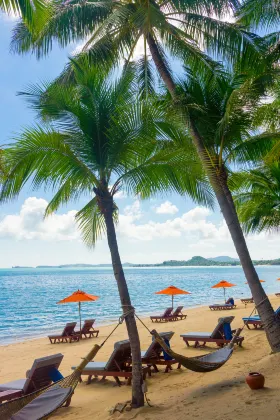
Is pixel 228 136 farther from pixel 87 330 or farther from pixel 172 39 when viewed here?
pixel 87 330

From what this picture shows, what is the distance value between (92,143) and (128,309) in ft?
8.30

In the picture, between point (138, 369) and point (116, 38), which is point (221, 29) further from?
point (138, 369)

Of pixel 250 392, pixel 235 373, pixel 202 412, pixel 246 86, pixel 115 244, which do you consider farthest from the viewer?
pixel 246 86

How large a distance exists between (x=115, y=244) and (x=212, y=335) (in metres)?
5.41

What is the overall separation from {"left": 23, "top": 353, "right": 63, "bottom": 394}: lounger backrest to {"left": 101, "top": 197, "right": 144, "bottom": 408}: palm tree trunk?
1457 mm

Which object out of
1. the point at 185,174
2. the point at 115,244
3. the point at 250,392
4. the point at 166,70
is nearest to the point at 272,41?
the point at 166,70

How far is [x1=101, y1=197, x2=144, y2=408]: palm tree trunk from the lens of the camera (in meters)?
5.62

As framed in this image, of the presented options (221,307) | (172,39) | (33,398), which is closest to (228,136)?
(172,39)

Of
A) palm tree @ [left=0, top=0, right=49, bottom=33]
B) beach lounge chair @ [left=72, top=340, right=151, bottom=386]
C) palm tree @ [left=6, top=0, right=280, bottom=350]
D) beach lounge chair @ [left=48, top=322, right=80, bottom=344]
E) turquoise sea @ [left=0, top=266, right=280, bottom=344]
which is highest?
palm tree @ [left=6, top=0, right=280, bottom=350]

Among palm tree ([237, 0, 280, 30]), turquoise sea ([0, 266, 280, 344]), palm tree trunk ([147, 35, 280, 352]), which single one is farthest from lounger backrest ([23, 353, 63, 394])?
turquoise sea ([0, 266, 280, 344])

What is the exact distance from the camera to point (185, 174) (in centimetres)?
702

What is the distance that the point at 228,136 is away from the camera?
8.53 meters

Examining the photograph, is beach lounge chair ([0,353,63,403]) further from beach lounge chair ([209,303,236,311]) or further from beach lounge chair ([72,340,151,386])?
beach lounge chair ([209,303,236,311])

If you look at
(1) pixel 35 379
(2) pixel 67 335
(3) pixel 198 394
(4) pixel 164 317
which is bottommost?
(2) pixel 67 335
